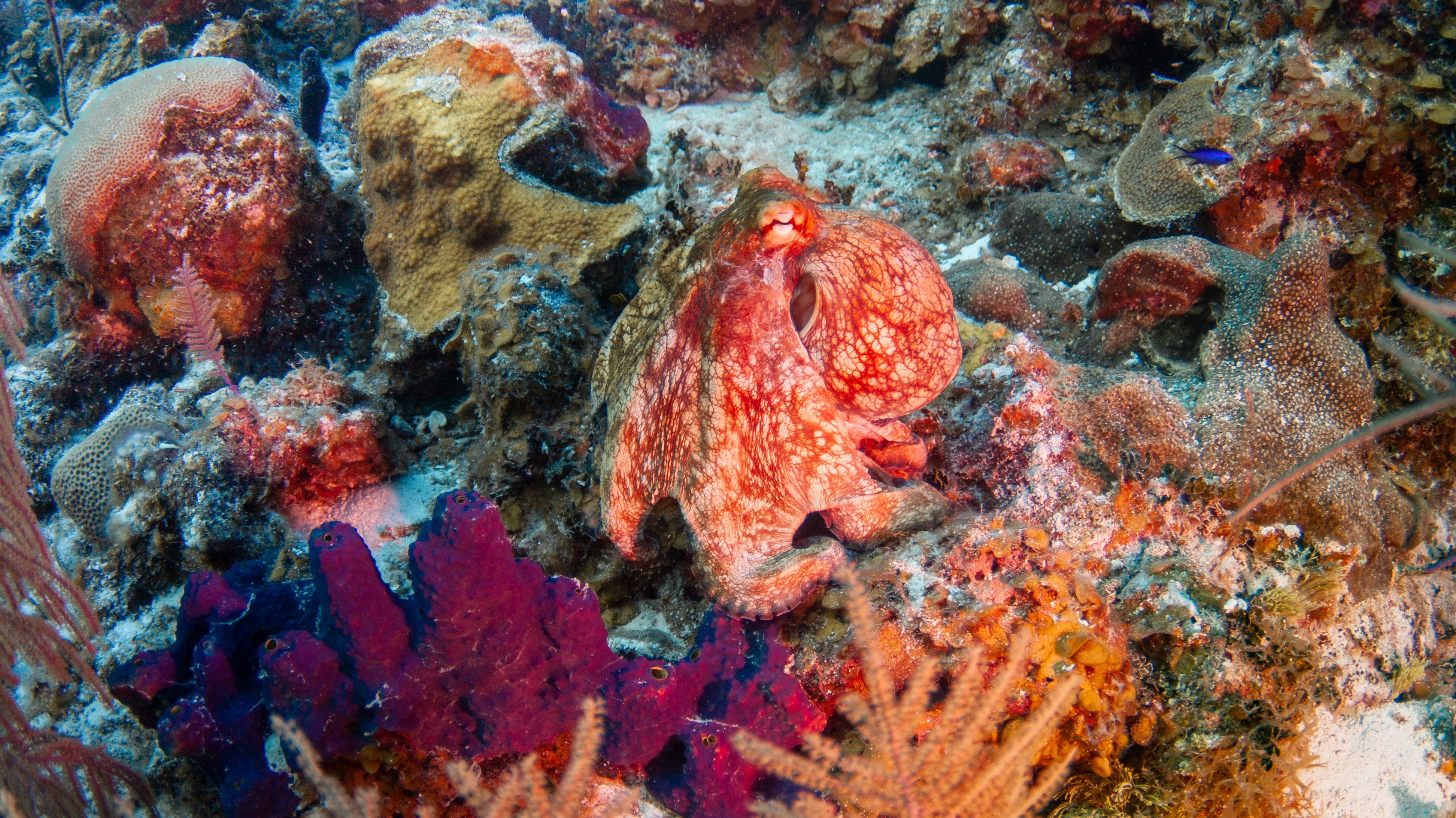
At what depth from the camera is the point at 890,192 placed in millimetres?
5066

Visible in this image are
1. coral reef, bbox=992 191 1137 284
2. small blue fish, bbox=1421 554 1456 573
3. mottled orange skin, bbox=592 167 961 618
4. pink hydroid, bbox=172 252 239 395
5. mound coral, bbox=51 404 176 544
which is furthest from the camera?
pink hydroid, bbox=172 252 239 395

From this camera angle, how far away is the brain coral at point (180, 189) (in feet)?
15.0

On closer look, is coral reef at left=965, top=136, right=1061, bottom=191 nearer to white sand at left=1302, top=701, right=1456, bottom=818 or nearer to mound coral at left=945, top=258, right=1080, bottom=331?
mound coral at left=945, top=258, right=1080, bottom=331

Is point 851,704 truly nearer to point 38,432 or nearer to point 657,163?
point 657,163

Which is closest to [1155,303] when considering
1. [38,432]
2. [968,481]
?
[968,481]

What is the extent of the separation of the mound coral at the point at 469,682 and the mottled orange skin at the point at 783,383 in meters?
0.37

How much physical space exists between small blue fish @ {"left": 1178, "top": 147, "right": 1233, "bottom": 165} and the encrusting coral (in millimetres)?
3370

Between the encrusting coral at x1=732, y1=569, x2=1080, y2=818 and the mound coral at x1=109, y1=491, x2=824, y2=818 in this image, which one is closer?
the encrusting coral at x1=732, y1=569, x2=1080, y2=818

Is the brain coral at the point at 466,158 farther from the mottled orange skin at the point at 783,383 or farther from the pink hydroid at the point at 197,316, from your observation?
the mottled orange skin at the point at 783,383

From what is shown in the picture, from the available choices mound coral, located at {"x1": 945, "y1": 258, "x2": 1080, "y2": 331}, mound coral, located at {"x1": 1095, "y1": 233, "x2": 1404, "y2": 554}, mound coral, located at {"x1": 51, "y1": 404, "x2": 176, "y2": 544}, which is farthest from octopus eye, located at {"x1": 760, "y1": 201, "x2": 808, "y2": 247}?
mound coral, located at {"x1": 51, "y1": 404, "x2": 176, "y2": 544}

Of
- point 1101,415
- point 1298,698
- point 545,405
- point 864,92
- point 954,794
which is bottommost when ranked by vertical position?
point 1298,698

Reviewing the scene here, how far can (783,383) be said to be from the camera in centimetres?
236

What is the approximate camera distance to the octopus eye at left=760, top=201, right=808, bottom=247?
2131 millimetres

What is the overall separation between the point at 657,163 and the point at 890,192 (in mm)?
2164
